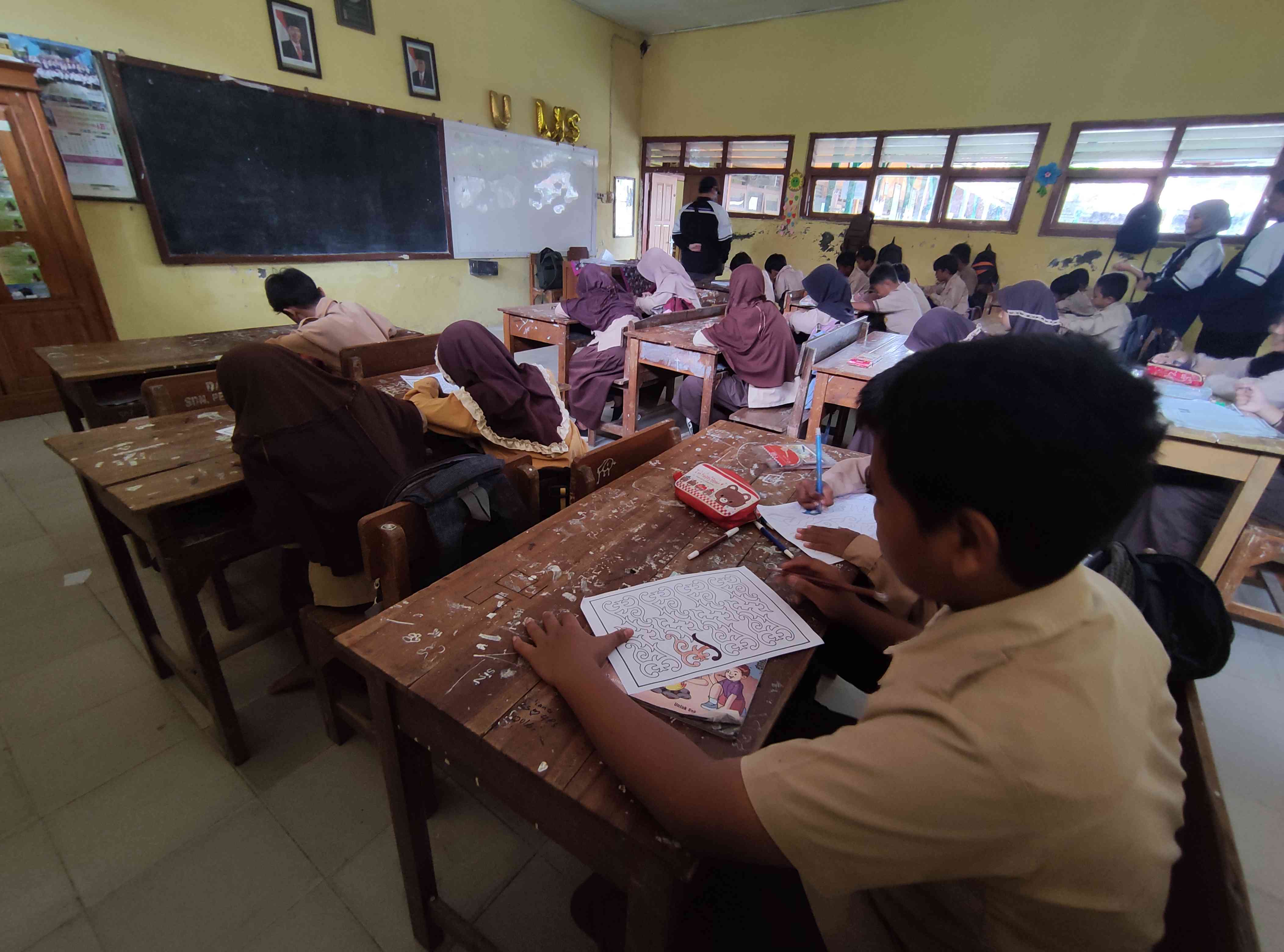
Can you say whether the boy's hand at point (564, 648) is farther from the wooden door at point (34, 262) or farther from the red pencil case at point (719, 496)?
the wooden door at point (34, 262)

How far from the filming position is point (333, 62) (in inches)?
176

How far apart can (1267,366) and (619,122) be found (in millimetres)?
7094

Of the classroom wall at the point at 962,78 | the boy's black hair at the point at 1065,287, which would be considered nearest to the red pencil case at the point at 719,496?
the boy's black hair at the point at 1065,287

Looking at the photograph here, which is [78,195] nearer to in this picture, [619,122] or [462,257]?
[462,257]

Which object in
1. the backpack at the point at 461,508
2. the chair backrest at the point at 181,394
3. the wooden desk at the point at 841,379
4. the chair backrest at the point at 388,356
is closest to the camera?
the backpack at the point at 461,508

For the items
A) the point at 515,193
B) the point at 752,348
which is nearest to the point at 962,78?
the point at 515,193

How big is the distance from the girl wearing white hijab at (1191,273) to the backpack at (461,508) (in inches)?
Result: 207

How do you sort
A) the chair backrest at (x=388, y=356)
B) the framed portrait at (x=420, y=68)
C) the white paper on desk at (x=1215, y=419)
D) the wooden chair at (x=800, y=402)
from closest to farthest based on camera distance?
the white paper on desk at (x=1215, y=419) < the chair backrest at (x=388, y=356) < the wooden chair at (x=800, y=402) < the framed portrait at (x=420, y=68)

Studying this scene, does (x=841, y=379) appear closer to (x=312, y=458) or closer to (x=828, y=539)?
(x=828, y=539)

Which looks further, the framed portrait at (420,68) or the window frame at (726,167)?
the window frame at (726,167)

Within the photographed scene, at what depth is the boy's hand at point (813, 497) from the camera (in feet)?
4.01

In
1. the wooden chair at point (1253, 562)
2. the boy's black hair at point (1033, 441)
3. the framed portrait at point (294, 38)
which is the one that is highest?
the framed portrait at point (294, 38)

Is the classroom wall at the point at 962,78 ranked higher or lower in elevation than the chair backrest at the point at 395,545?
higher

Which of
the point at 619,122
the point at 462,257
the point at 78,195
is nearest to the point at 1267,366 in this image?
the point at 462,257
